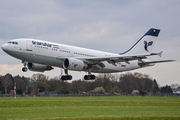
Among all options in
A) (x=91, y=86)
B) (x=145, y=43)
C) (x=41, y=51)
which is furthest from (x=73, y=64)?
(x=91, y=86)

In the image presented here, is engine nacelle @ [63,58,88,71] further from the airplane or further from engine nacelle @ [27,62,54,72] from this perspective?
engine nacelle @ [27,62,54,72]

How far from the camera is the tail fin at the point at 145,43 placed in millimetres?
58375

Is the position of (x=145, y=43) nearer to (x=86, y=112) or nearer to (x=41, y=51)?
(x=41, y=51)

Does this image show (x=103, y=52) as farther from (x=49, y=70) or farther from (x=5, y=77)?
(x=5, y=77)

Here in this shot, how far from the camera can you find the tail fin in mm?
58375

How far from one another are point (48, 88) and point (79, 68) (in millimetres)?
57497

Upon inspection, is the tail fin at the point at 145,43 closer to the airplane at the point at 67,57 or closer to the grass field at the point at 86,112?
the airplane at the point at 67,57

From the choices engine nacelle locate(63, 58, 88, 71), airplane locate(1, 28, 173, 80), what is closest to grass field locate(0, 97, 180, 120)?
airplane locate(1, 28, 173, 80)

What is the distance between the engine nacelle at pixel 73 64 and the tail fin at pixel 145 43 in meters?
14.6

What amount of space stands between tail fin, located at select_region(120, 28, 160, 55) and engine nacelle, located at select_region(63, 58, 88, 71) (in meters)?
14.6

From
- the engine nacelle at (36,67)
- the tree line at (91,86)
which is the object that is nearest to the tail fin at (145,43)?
the engine nacelle at (36,67)

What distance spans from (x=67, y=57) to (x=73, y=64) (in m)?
1.67

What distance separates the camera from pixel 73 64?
45875 mm

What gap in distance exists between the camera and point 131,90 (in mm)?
110188
